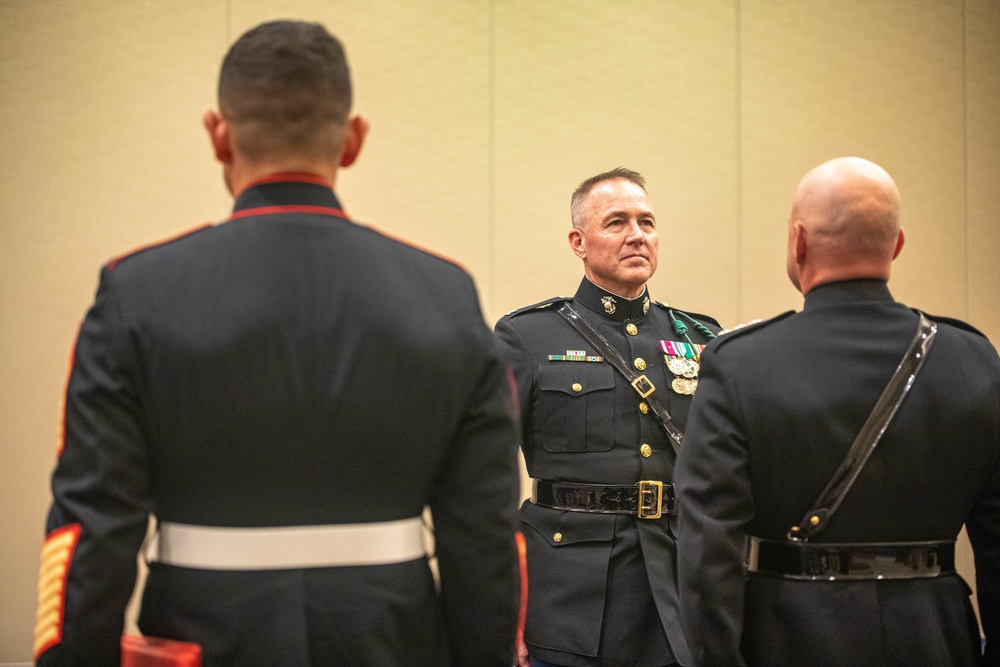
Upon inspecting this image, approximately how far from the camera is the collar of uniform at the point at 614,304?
2775mm

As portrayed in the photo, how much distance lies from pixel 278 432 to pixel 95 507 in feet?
0.73

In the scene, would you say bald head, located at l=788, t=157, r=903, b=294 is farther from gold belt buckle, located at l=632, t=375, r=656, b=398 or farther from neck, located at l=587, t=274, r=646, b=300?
neck, located at l=587, t=274, r=646, b=300

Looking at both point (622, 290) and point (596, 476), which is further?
point (622, 290)

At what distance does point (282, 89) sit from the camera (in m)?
1.20

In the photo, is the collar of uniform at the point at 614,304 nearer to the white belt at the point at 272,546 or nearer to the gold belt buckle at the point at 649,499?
the gold belt buckle at the point at 649,499

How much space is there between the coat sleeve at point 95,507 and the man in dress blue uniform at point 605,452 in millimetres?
1475

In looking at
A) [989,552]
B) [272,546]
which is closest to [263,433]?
[272,546]

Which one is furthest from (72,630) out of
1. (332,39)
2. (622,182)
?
(622,182)

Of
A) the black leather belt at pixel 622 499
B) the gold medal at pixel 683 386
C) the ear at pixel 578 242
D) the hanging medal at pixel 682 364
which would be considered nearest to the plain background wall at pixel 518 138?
the ear at pixel 578 242

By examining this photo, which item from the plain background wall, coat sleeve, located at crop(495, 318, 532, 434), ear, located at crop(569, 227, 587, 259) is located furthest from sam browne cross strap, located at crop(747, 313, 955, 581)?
the plain background wall

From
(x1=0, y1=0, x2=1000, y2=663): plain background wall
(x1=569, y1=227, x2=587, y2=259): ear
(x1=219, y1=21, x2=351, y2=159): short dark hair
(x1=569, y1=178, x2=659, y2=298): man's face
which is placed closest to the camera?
(x1=219, y1=21, x2=351, y2=159): short dark hair

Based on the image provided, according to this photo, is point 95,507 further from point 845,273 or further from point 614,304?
point 614,304

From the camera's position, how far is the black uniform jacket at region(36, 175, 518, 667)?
1.11 meters

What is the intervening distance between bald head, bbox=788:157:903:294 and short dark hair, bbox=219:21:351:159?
84 centimetres
